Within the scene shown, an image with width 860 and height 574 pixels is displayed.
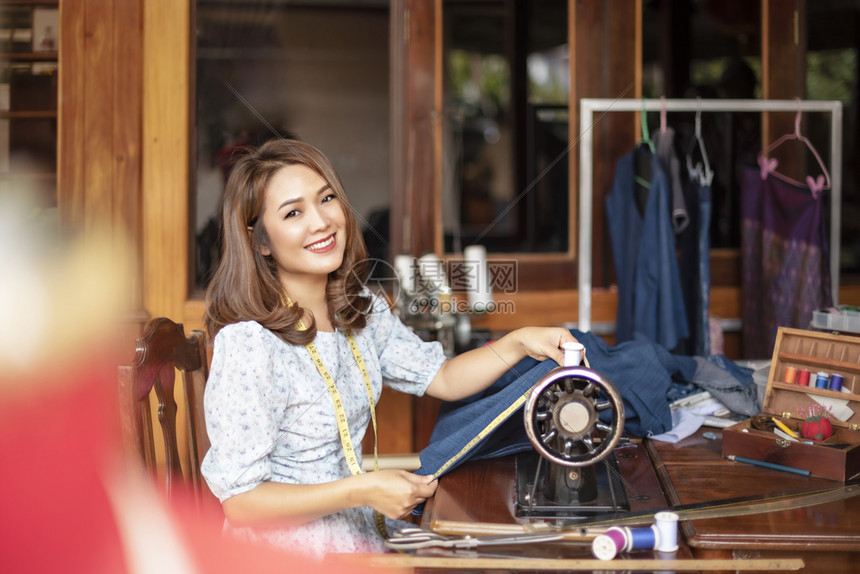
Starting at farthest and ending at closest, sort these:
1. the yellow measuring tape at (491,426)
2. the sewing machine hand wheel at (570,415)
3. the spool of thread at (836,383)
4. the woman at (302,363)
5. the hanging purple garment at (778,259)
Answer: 1. the hanging purple garment at (778,259)
2. the spool of thread at (836,383)
3. the yellow measuring tape at (491,426)
4. the woman at (302,363)
5. the sewing machine hand wheel at (570,415)

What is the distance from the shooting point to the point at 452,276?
310 centimetres

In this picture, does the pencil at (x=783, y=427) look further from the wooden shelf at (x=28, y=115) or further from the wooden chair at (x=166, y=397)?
the wooden shelf at (x=28, y=115)

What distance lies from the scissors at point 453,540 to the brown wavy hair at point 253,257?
541 millimetres

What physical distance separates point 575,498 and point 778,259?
80.0 inches

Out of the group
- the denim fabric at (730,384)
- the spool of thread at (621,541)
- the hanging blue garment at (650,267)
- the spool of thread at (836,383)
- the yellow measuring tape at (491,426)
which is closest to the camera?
the spool of thread at (621,541)

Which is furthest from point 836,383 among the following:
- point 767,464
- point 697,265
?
point 697,265

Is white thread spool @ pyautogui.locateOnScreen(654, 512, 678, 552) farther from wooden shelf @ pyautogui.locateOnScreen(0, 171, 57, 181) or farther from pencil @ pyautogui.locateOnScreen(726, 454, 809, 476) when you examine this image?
wooden shelf @ pyautogui.locateOnScreen(0, 171, 57, 181)

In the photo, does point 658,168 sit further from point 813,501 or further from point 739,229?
Answer: point 813,501

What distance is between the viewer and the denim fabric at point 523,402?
159 centimetres

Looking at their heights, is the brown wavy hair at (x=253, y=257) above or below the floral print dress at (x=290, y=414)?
above

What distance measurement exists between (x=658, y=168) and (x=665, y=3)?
0.96m

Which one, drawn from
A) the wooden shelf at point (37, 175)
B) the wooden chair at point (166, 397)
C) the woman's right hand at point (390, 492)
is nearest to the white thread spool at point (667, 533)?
the woman's right hand at point (390, 492)

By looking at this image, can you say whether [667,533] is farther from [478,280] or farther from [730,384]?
[478,280]

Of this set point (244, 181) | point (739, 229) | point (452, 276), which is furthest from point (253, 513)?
point (739, 229)
